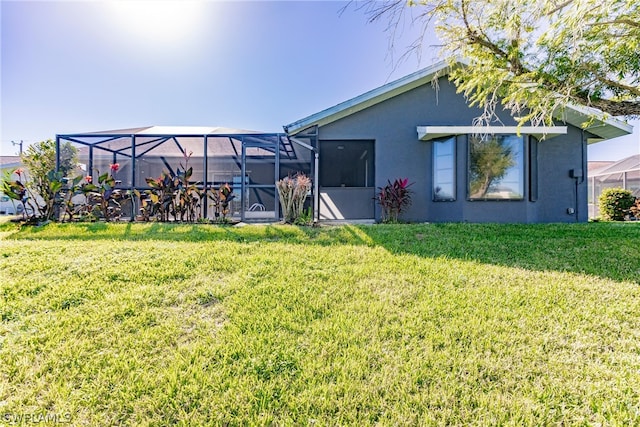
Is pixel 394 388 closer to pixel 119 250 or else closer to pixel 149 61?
pixel 119 250

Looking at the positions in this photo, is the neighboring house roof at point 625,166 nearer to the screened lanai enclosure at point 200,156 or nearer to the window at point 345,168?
the window at point 345,168

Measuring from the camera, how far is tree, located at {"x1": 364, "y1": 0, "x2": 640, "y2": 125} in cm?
464

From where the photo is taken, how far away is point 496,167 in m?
8.88

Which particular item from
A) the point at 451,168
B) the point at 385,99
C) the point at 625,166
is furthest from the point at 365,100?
the point at 625,166

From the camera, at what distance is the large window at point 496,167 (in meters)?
8.80

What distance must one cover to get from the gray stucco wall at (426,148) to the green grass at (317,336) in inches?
181

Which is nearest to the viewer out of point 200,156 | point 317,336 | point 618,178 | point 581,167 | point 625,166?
point 317,336

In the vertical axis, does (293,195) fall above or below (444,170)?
below

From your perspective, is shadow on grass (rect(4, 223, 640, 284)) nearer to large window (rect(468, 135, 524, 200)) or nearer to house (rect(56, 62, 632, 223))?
large window (rect(468, 135, 524, 200))

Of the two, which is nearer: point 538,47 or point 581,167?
point 538,47

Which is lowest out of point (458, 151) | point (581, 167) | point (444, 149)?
point (581, 167)

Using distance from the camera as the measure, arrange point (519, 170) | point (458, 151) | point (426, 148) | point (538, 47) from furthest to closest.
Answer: point (426, 148)
point (458, 151)
point (519, 170)
point (538, 47)

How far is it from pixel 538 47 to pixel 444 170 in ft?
13.7

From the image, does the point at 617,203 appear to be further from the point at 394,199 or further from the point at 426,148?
the point at 394,199
